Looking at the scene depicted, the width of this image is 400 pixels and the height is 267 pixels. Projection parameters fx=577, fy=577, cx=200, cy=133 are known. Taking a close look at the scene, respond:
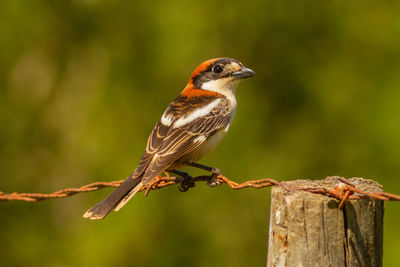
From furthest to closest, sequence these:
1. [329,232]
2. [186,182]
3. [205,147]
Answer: [205,147]
[186,182]
[329,232]

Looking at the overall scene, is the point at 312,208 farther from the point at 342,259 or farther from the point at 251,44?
the point at 251,44

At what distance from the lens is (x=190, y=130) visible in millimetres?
4152

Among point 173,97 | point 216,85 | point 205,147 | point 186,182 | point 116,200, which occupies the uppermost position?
point 173,97

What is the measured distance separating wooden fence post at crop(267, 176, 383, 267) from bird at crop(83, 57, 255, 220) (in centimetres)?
123

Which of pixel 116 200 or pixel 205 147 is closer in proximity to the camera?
pixel 116 200

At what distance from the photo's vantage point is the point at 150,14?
7207mm

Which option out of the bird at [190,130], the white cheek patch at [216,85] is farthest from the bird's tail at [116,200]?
the white cheek patch at [216,85]

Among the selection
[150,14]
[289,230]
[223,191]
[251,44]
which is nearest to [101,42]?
[150,14]

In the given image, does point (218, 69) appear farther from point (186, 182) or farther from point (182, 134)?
point (186, 182)

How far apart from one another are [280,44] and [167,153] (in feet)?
12.5

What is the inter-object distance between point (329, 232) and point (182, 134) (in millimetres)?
1894

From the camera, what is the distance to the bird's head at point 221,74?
4770mm

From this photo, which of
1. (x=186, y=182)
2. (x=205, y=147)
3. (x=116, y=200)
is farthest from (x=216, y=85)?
(x=116, y=200)

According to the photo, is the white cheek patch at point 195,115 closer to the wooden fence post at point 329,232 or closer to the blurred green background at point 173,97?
the wooden fence post at point 329,232
